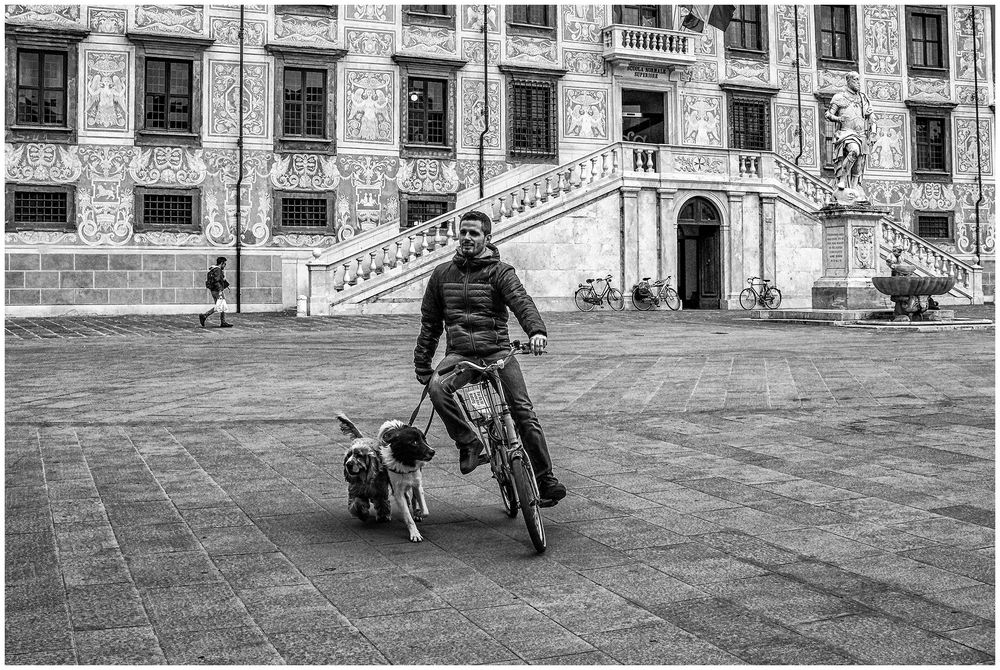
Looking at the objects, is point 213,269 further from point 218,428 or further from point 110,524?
point 110,524

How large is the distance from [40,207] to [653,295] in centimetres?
1657

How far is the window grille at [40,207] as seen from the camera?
91.8 feet

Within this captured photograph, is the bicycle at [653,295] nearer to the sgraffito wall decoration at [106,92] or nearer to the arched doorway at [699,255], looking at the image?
the arched doorway at [699,255]

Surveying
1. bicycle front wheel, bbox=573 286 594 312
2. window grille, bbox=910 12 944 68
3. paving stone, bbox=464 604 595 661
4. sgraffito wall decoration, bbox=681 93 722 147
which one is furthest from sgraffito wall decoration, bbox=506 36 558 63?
paving stone, bbox=464 604 595 661

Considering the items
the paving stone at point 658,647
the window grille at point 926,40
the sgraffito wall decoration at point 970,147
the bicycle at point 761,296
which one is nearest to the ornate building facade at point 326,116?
the bicycle at point 761,296

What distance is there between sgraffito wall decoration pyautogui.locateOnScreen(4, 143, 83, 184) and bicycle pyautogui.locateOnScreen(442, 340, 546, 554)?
25418mm

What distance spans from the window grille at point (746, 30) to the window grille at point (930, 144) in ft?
22.4

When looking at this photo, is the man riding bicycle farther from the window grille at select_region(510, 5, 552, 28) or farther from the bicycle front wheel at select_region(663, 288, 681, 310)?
the window grille at select_region(510, 5, 552, 28)

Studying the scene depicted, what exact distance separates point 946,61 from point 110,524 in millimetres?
38398

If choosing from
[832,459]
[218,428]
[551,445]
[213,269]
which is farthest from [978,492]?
[213,269]

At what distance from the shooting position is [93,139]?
1120 inches

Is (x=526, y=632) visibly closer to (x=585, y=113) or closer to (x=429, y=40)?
(x=429, y=40)

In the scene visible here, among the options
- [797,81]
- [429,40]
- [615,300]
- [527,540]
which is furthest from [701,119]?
[527,540]

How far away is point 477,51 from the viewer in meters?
32.0
